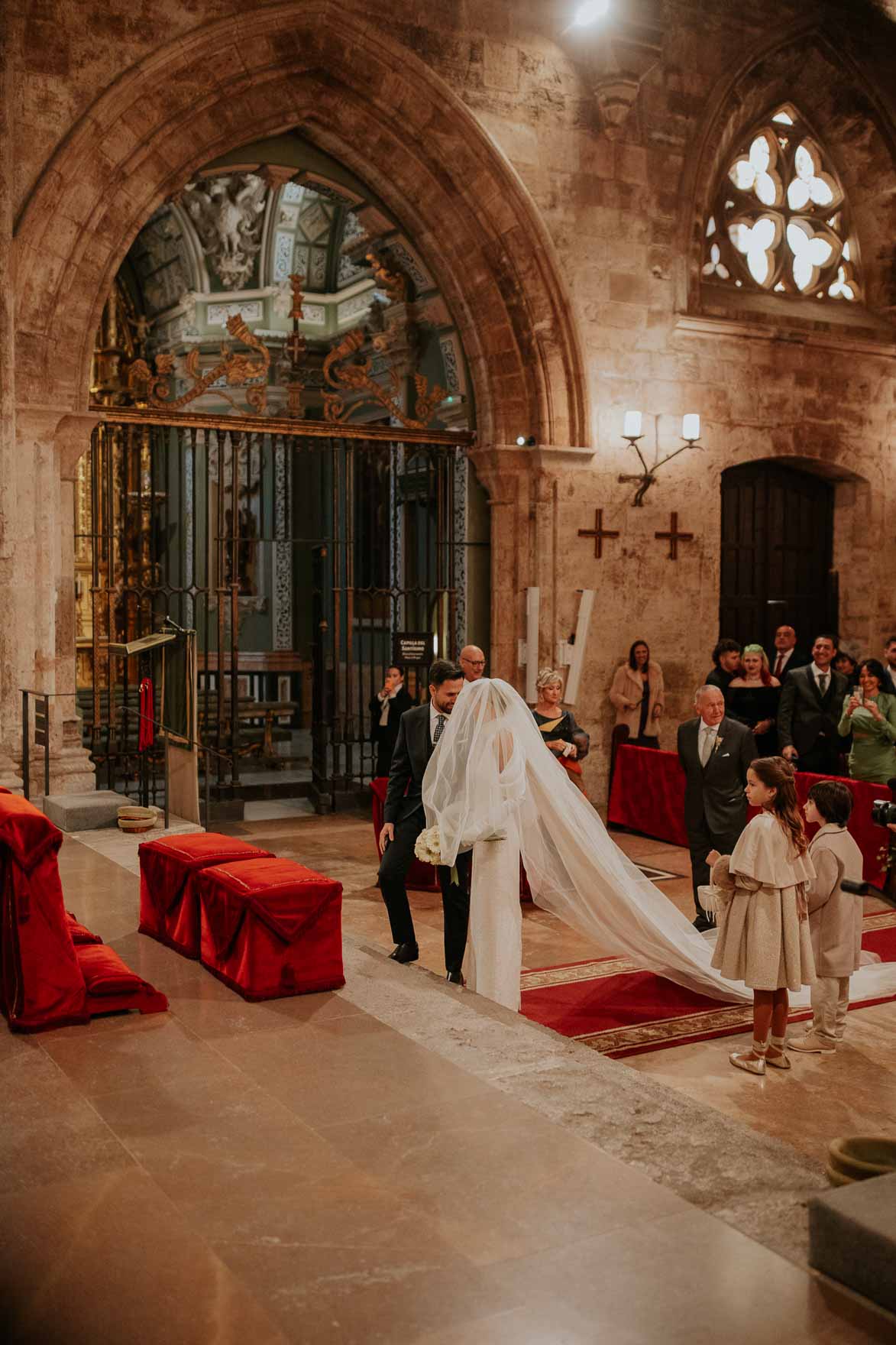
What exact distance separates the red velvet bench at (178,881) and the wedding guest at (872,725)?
4.53 meters

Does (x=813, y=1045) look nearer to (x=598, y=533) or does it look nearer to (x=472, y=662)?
(x=472, y=662)

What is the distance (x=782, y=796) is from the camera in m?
5.15

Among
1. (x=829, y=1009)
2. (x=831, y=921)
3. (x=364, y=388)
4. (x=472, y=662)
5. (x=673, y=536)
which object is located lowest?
(x=829, y=1009)

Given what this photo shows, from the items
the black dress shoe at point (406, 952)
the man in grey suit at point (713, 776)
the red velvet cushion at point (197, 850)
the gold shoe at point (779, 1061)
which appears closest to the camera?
the gold shoe at point (779, 1061)

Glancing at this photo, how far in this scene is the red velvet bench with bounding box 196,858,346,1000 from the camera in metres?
4.71

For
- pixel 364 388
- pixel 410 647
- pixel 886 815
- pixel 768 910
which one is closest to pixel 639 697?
pixel 410 647

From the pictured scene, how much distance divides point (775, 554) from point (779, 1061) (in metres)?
7.72

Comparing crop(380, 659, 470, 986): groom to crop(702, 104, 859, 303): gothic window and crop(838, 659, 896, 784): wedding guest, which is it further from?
crop(702, 104, 859, 303): gothic window

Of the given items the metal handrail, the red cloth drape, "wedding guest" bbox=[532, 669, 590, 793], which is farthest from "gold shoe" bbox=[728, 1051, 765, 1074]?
the metal handrail

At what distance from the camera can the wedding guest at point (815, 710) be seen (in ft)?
29.8

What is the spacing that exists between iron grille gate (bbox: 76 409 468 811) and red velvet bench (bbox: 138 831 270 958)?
2.45 metres

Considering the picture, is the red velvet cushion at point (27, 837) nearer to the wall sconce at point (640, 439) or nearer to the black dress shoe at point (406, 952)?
the black dress shoe at point (406, 952)

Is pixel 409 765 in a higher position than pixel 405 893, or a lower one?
higher

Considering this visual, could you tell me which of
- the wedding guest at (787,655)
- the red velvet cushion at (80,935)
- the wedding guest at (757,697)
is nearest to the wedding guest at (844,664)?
the wedding guest at (787,655)
